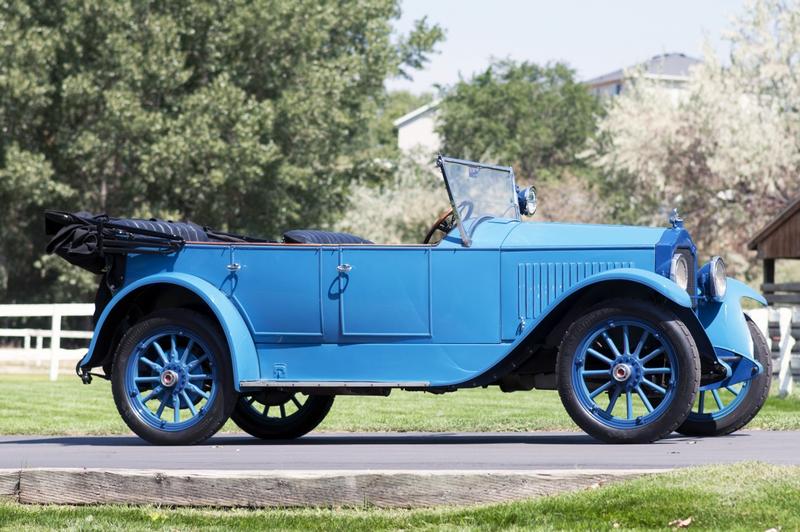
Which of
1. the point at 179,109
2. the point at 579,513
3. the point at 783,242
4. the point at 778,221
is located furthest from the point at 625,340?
the point at 179,109

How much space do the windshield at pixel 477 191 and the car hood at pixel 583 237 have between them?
39cm

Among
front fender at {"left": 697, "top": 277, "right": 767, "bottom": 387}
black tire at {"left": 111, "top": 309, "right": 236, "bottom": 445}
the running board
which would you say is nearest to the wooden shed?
front fender at {"left": 697, "top": 277, "right": 767, "bottom": 387}

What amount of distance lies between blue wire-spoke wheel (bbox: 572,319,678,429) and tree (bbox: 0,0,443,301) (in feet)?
87.3

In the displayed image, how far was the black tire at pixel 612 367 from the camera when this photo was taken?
8.98 m

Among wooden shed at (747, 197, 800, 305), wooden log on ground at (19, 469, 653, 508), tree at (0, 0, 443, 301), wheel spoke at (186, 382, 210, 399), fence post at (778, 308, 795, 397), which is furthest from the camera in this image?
tree at (0, 0, 443, 301)

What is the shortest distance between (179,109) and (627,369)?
1147 inches

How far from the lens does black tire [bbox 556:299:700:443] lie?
8.98m

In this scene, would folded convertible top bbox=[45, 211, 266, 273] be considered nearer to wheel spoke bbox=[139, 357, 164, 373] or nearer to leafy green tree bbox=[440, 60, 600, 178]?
wheel spoke bbox=[139, 357, 164, 373]

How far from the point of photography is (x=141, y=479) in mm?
7352

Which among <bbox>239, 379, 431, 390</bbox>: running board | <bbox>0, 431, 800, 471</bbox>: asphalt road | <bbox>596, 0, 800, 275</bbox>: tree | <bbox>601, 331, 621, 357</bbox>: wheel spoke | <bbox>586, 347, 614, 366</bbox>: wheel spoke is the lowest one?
<bbox>0, 431, 800, 471</bbox>: asphalt road

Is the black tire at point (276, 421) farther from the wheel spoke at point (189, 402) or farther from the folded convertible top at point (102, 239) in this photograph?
the folded convertible top at point (102, 239)

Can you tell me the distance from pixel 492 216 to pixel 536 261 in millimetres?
963

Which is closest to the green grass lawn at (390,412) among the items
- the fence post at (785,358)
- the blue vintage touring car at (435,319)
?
the fence post at (785,358)

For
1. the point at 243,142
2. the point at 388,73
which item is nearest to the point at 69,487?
the point at 243,142
